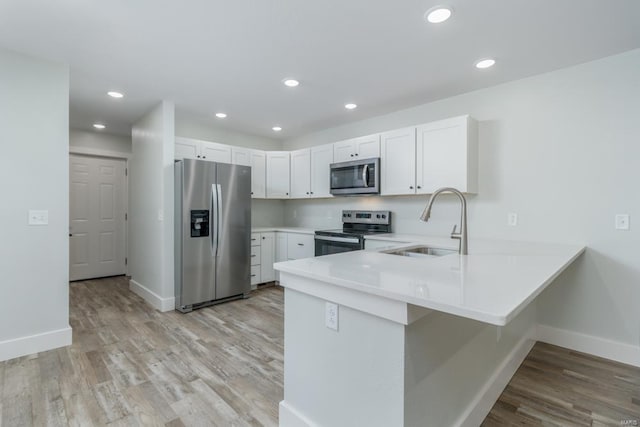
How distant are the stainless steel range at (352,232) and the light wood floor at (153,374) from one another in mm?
1116

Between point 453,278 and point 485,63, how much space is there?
219 cm

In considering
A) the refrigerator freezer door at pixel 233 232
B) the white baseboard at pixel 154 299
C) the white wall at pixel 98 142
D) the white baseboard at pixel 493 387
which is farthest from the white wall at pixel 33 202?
the white baseboard at pixel 493 387

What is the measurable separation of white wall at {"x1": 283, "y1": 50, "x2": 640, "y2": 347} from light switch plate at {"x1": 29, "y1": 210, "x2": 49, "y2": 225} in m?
4.01

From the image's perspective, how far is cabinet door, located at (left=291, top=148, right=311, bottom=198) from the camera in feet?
15.4

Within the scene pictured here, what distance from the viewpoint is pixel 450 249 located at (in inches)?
103

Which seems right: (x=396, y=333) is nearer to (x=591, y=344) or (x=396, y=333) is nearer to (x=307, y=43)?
(x=307, y=43)

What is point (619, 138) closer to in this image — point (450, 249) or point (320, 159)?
point (450, 249)

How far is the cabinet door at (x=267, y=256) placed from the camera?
4609mm

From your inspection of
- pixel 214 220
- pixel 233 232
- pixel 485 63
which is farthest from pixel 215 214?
pixel 485 63

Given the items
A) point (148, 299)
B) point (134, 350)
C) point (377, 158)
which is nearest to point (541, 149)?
point (377, 158)

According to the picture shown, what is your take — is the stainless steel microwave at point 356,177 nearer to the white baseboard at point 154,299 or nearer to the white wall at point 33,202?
the white baseboard at point 154,299

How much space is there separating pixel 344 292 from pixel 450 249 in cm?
163

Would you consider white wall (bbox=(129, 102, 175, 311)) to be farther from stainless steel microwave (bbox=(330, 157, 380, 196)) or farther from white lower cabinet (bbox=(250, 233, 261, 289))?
stainless steel microwave (bbox=(330, 157, 380, 196))

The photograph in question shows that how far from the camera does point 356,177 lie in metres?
3.92
